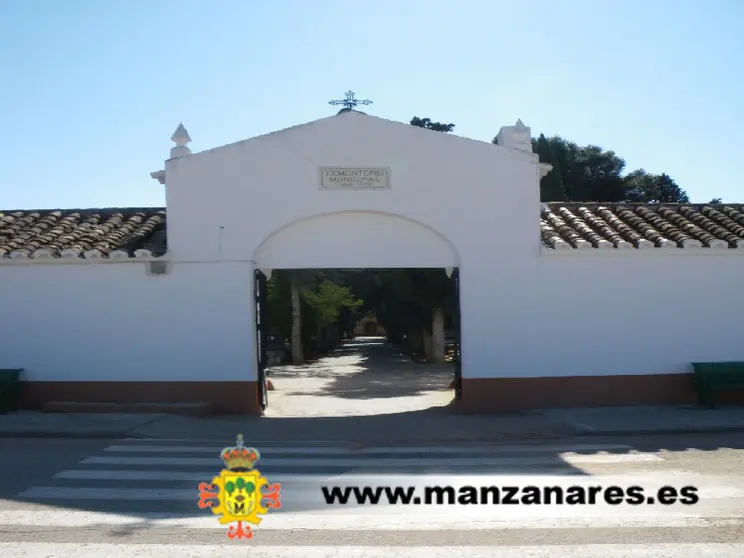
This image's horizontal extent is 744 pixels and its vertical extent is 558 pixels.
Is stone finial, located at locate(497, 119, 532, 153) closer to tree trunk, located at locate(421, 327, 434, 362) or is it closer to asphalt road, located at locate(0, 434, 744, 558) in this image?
asphalt road, located at locate(0, 434, 744, 558)

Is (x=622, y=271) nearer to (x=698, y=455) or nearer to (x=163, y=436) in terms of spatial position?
(x=698, y=455)

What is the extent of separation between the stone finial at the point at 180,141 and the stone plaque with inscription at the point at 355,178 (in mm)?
Answer: 2591

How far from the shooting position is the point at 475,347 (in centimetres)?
1302

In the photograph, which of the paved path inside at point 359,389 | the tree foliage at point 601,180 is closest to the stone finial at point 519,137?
the paved path inside at point 359,389

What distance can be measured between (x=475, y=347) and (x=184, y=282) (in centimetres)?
520

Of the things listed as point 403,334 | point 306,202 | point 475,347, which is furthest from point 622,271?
point 403,334

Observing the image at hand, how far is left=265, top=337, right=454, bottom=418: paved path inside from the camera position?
49.3ft

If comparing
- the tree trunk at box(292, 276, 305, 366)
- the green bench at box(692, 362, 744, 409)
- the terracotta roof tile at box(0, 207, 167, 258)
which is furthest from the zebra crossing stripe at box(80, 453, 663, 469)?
the tree trunk at box(292, 276, 305, 366)

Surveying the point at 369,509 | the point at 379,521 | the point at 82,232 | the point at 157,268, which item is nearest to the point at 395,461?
the point at 369,509

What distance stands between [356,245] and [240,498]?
7224 millimetres

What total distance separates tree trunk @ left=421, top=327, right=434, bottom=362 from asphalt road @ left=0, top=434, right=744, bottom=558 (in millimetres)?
21467

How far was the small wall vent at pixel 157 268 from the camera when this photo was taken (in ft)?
42.4

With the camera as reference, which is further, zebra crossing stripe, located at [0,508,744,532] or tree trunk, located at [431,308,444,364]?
tree trunk, located at [431,308,444,364]

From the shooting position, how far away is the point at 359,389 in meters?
21.1
